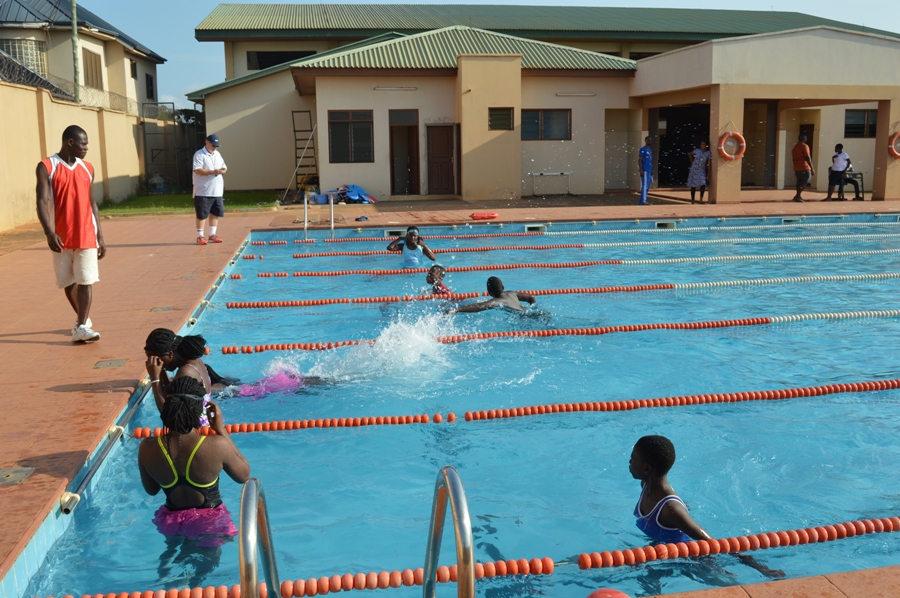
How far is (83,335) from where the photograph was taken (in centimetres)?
712

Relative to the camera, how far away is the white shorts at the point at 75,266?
6.90m

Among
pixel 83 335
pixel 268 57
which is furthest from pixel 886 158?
pixel 268 57

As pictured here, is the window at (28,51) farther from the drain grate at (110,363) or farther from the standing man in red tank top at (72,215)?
the drain grate at (110,363)

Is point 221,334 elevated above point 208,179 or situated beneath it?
situated beneath

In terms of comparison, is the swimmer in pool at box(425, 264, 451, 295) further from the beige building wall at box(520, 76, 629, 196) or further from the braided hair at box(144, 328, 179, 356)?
the beige building wall at box(520, 76, 629, 196)

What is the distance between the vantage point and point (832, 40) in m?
20.3

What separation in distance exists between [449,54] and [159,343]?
796 inches

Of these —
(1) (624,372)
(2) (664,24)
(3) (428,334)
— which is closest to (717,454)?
(1) (624,372)

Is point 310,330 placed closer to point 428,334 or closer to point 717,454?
point 428,334

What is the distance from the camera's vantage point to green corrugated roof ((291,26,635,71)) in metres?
22.5

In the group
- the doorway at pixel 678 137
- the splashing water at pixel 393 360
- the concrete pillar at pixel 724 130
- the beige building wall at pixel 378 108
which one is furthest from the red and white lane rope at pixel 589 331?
the doorway at pixel 678 137

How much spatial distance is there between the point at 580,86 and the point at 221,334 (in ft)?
58.7

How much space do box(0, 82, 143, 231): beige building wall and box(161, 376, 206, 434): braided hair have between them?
1227 cm


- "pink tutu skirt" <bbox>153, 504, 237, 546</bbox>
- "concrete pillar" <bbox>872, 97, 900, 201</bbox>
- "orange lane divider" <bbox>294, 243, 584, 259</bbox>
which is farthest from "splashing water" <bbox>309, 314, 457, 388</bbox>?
"concrete pillar" <bbox>872, 97, 900, 201</bbox>
